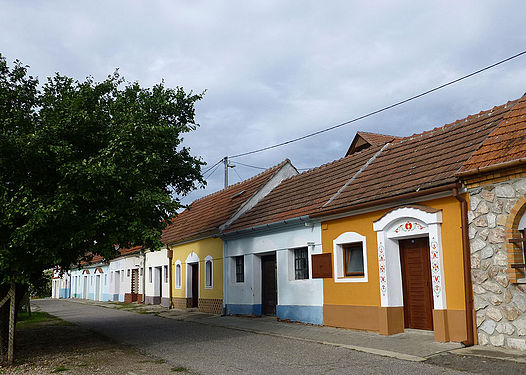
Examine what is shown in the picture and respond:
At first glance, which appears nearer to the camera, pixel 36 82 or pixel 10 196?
pixel 10 196

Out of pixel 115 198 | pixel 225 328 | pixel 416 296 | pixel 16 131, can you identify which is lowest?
pixel 225 328

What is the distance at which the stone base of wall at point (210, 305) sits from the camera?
1909cm

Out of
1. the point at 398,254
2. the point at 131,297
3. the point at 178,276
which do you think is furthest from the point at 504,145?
the point at 131,297

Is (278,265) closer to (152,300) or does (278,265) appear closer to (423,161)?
(423,161)

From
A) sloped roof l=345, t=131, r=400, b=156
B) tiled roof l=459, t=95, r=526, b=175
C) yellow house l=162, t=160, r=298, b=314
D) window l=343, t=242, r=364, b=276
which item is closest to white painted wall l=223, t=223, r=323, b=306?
yellow house l=162, t=160, r=298, b=314

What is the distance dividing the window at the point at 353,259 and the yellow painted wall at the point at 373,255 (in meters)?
0.38

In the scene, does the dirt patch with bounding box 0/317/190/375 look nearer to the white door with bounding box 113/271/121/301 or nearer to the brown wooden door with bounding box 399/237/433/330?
the brown wooden door with bounding box 399/237/433/330

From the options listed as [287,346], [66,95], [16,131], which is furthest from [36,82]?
[287,346]

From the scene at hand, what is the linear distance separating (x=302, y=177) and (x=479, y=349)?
10565 millimetres

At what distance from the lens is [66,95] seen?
35.9 feet

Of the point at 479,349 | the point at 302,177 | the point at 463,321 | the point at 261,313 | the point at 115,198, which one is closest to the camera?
the point at 479,349

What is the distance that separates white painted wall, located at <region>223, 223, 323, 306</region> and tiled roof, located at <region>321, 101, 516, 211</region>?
1.68 meters

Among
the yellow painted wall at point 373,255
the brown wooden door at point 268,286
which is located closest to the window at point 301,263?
the yellow painted wall at point 373,255

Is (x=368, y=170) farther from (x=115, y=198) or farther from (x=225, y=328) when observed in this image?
(x=115, y=198)
